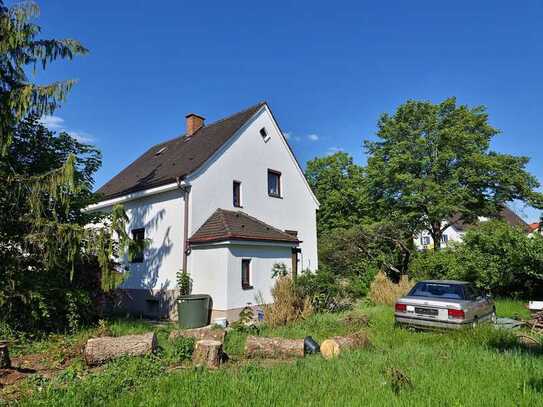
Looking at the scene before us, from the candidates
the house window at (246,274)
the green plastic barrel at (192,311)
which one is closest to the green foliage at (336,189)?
the house window at (246,274)

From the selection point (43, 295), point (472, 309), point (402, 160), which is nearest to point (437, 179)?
point (402, 160)

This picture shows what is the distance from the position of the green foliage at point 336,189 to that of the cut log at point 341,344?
2635cm

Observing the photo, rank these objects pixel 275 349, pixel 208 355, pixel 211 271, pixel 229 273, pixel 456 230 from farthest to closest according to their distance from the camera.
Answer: pixel 456 230 < pixel 211 271 < pixel 229 273 < pixel 275 349 < pixel 208 355

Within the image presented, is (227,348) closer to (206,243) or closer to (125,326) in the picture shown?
(125,326)

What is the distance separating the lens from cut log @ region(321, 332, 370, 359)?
7.42m

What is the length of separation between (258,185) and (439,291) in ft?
30.3

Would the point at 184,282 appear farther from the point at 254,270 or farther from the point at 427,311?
the point at 427,311

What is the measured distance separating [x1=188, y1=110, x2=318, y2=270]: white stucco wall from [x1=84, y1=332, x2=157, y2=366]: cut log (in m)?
6.96

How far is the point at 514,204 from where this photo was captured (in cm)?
2575

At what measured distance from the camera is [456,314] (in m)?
9.10

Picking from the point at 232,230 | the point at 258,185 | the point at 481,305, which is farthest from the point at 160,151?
the point at 481,305

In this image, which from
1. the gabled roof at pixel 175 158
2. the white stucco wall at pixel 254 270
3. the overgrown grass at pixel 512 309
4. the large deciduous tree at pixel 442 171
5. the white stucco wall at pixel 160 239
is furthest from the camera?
the large deciduous tree at pixel 442 171

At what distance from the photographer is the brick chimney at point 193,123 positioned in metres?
20.4

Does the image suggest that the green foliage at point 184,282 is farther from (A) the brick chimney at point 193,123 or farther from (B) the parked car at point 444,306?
(A) the brick chimney at point 193,123
